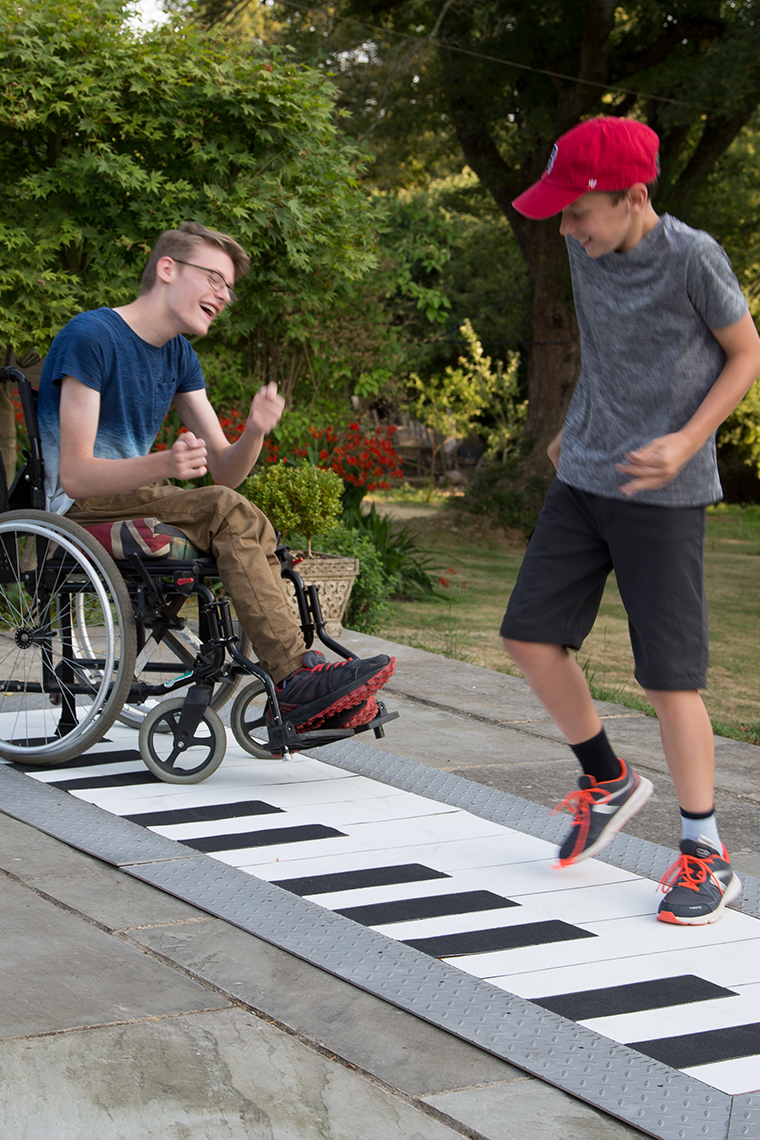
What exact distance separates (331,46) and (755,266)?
31.6ft

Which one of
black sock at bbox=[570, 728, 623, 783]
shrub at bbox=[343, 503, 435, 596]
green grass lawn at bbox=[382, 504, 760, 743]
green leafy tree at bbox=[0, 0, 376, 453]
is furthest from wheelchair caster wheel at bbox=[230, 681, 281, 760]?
shrub at bbox=[343, 503, 435, 596]

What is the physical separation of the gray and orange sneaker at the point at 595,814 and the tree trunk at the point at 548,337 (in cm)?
1265

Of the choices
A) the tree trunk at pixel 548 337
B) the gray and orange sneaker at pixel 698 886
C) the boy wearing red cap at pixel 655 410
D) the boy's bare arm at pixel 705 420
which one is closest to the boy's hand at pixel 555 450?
the boy wearing red cap at pixel 655 410

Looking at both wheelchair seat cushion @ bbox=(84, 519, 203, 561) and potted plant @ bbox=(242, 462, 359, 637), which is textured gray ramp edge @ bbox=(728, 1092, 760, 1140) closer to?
wheelchair seat cushion @ bbox=(84, 519, 203, 561)

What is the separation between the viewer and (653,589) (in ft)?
8.31

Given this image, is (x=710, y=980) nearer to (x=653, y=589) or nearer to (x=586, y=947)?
(x=586, y=947)

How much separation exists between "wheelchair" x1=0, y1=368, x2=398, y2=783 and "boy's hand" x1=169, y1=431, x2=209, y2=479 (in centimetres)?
34

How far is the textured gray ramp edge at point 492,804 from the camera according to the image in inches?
111

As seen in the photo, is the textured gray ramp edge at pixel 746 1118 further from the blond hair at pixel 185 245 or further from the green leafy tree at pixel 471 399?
the green leafy tree at pixel 471 399

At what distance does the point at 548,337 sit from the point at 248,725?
41.1 ft

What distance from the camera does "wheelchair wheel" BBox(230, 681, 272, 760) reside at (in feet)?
11.6

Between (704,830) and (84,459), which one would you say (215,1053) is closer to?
(704,830)

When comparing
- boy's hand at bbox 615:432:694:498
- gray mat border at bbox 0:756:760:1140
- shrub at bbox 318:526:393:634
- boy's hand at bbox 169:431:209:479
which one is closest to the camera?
gray mat border at bbox 0:756:760:1140

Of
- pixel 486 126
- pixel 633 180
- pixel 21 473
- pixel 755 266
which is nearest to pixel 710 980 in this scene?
pixel 633 180
